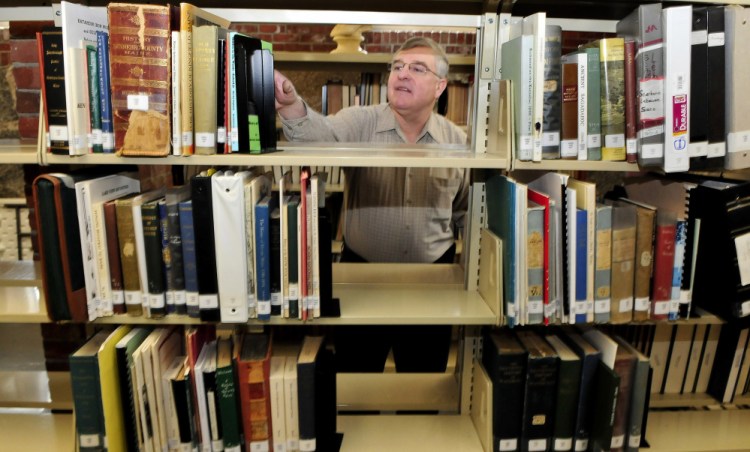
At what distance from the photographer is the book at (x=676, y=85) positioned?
112 centimetres

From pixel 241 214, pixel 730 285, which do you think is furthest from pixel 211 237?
pixel 730 285

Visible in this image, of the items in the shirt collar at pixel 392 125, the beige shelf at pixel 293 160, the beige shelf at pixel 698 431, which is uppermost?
the shirt collar at pixel 392 125

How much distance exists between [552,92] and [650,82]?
0.21 meters

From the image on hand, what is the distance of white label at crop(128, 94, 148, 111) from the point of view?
1.11 m

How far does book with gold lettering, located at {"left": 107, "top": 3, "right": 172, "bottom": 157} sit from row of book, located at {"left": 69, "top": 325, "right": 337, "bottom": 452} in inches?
19.3

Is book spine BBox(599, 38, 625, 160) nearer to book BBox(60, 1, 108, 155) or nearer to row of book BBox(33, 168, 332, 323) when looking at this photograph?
row of book BBox(33, 168, 332, 323)

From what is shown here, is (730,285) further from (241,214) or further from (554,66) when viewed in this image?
(241,214)

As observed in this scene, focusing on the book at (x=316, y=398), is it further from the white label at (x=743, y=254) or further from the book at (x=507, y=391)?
the white label at (x=743, y=254)

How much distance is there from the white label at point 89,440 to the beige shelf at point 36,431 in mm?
135

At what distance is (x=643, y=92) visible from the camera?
1158 mm

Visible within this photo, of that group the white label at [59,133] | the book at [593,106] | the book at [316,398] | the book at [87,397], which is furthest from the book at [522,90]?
the book at [87,397]

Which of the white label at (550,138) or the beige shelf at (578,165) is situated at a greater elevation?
the white label at (550,138)

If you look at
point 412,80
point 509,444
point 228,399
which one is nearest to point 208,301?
point 228,399

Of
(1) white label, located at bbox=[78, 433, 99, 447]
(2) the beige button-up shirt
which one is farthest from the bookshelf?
(2) the beige button-up shirt
